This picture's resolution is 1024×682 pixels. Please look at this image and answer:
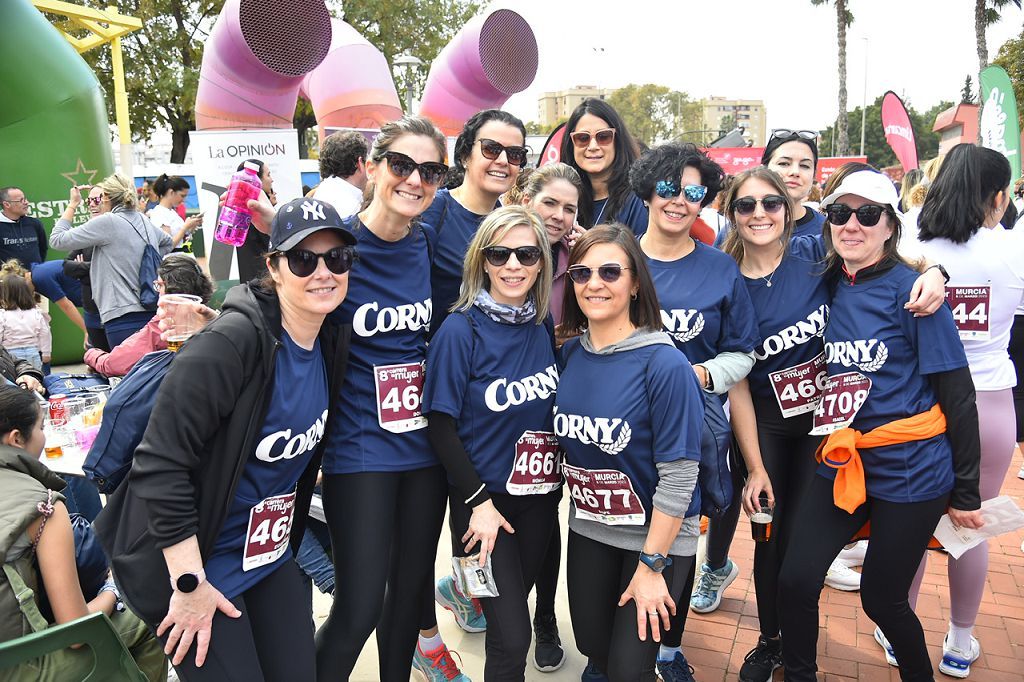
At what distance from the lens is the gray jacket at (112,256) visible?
5848 millimetres

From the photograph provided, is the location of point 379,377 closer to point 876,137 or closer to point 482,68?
point 482,68

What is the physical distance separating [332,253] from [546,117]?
153170 millimetres

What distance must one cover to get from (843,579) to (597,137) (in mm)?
2679

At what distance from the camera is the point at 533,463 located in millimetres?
2434

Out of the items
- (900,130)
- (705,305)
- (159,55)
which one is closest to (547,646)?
(705,305)

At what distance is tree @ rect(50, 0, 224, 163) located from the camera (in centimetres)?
2091

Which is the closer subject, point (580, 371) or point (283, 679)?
point (283, 679)

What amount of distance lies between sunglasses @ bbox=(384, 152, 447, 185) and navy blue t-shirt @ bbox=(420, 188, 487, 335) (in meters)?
0.25

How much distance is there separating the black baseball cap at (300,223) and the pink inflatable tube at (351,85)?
30.5ft

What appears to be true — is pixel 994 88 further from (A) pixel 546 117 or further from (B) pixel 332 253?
(A) pixel 546 117

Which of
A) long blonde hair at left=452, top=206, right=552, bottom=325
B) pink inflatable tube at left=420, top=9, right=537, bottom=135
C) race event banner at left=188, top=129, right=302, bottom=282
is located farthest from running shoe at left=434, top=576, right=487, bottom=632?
pink inflatable tube at left=420, top=9, right=537, bottom=135

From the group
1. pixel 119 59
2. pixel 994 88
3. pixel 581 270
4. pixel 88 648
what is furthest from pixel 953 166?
pixel 119 59

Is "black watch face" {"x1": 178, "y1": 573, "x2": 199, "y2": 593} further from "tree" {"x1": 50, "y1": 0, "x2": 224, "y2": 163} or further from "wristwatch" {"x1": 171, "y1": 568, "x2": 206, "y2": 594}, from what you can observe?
"tree" {"x1": 50, "y1": 0, "x2": 224, "y2": 163}

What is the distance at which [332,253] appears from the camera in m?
2.15
